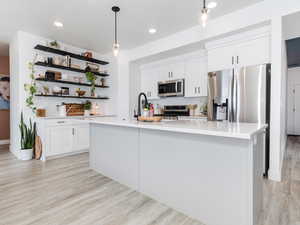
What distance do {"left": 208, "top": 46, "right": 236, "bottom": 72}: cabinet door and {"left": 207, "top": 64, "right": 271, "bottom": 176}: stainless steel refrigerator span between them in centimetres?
15

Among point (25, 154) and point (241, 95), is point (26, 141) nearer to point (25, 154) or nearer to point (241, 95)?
point (25, 154)

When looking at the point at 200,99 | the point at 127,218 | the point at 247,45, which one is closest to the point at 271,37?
the point at 247,45

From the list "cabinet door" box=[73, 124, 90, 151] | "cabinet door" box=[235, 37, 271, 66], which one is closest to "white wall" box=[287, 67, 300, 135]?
"cabinet door" box=[235, 37, 271, 66]

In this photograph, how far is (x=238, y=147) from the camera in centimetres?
138

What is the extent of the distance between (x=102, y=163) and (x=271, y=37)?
10.8ft

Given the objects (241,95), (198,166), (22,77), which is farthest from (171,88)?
(22,77)

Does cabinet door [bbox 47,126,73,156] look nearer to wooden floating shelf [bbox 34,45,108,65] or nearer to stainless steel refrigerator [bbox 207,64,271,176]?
wooden floating shelf [bbox 34,45,108,65]

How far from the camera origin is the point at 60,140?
12.4 feet

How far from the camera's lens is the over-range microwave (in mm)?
4312

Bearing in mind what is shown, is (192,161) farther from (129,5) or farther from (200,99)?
(200,99)

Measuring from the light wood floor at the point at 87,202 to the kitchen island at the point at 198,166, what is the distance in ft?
0.58

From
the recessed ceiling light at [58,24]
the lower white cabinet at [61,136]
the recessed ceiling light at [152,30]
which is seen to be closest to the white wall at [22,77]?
the lower white cabinet at [61,136]

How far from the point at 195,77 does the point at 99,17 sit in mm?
2423

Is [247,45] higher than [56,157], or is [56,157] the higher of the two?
[247,45]
